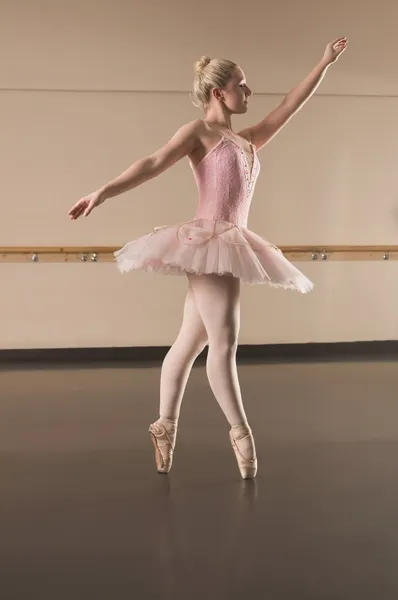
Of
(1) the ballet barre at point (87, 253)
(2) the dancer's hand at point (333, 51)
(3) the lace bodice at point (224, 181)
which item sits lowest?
(3) the lace bodice at point (224, 181)

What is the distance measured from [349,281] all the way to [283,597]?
3.76 m

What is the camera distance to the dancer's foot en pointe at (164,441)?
229cm

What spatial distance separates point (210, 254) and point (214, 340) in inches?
10.4

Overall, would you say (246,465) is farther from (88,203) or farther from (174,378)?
(88,203)

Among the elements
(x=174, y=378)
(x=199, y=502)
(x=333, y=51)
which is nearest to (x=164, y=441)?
(x=174, y=378)

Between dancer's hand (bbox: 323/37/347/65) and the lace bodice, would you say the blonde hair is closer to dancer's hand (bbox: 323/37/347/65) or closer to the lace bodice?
the lace bodice

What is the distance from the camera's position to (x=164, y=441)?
229cm

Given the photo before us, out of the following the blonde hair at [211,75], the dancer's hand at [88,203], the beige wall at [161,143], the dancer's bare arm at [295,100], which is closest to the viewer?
the dancer's hand at [88,203]

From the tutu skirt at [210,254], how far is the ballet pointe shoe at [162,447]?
487 millimetres

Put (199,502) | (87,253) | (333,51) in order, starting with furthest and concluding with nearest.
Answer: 1. (87,253)
2. (333,51)
3. (199,502)

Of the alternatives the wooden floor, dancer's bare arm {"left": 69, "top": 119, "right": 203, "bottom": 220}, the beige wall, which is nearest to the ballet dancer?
dancer's bare arm {"left": 69, "top": 119, "right": 203, "bottom": 220}

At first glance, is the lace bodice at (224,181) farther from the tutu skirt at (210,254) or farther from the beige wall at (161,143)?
the beige wall at (161,143)

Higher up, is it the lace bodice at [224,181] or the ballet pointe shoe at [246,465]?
the lace bodice at [224,181]

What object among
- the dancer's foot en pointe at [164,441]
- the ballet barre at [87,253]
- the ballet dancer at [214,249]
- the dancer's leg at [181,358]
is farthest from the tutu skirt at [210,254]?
the ballet barre at [87,253]
